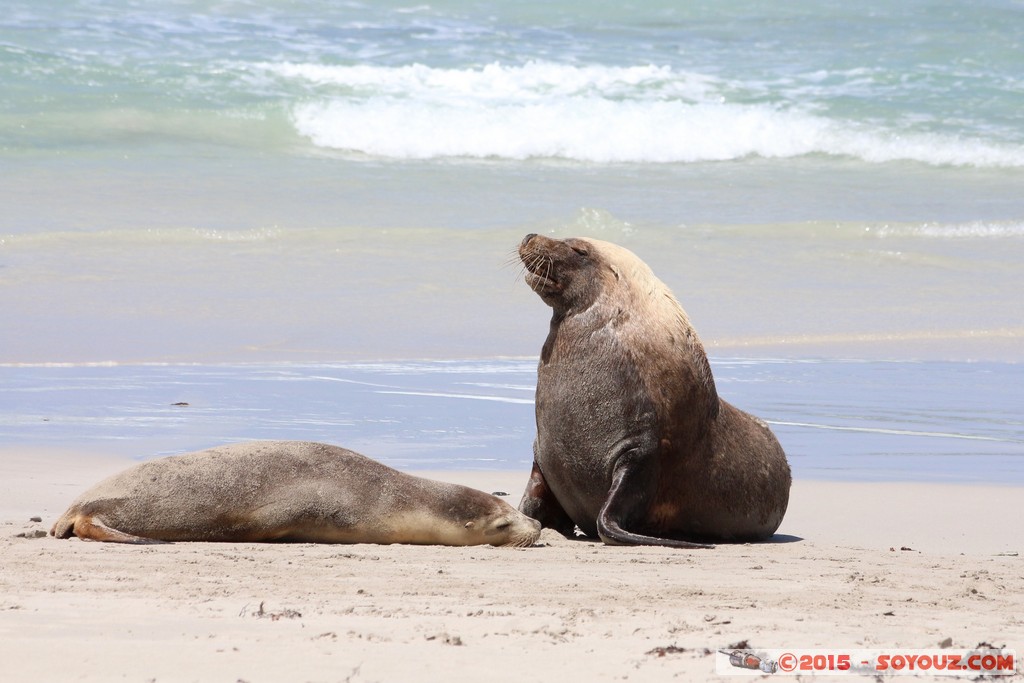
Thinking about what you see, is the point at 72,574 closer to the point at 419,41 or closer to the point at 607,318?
the point at 607,318

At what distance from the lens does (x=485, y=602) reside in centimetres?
420

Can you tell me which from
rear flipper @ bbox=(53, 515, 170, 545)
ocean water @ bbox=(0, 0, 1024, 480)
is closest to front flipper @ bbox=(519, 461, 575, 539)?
ocean water @ bbox=(0, 0, 1024, 480)

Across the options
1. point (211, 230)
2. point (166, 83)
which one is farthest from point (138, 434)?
point (166, 83)

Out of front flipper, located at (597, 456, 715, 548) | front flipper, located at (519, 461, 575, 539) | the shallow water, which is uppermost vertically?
front flipper, located at (597, 456, 715, 548)

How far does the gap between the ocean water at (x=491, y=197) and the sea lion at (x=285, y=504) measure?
1.39m

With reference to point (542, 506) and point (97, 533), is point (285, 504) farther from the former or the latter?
point (542, 506)

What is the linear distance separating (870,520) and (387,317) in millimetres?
6401

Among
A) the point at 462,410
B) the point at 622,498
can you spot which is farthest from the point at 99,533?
the point at 462,410

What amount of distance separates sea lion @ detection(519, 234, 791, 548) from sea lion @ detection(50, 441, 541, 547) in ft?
1.29

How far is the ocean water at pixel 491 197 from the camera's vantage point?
31.3 feet

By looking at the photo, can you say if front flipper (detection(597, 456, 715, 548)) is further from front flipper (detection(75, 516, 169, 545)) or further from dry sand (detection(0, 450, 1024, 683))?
front flipper (detection(75, 516, 169, 545))

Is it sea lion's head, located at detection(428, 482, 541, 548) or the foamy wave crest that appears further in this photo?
the foamy wave crest

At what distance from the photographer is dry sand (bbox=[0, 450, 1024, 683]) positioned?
10.9 ft

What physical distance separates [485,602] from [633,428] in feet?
6.27
